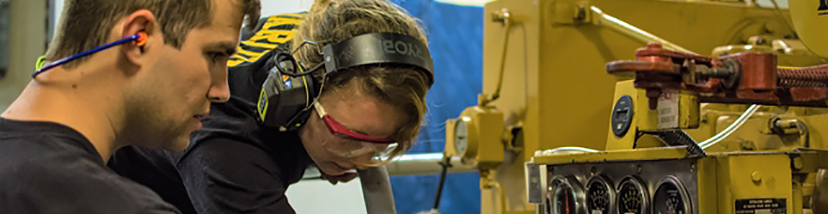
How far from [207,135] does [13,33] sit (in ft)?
2.16

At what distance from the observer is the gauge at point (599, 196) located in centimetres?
152

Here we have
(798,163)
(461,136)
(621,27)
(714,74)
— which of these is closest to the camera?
(714,74)

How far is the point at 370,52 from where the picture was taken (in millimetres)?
1264

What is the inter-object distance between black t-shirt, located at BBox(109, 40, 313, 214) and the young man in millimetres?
402

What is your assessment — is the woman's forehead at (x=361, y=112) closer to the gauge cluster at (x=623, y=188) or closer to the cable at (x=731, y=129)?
the gauge cluster at (x=623, y=188)

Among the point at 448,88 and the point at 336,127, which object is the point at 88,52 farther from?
the point at 448,88

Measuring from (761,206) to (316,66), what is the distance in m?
0.80

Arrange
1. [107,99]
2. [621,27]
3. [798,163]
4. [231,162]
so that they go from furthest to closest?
[621,27], [798,163], [231,162], [107,99]

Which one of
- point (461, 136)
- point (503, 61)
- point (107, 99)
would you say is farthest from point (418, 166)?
point (107, 99)

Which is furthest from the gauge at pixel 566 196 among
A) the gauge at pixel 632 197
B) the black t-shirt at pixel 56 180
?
the black t-shirt at pixel 56 180

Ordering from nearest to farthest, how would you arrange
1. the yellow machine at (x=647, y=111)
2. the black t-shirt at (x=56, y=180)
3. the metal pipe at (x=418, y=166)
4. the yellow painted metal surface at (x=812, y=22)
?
the black t-shirt at (x=56, y=180)
the yellow machine at (x=647, y=111)
the yellow painted metal surface at (x=812, y=22)
the metal pipe at (x=418, y=166)

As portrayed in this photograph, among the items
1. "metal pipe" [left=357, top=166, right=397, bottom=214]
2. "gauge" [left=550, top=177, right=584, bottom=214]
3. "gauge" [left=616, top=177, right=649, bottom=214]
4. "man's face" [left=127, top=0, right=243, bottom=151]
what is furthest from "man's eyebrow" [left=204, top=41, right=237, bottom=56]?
"gauge" [left=550, top=177, right=584, bottom=214]

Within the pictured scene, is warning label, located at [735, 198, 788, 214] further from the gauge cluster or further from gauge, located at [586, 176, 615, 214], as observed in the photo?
gauge, located at [586, 176, 615, 214]

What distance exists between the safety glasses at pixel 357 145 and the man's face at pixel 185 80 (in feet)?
1.57
